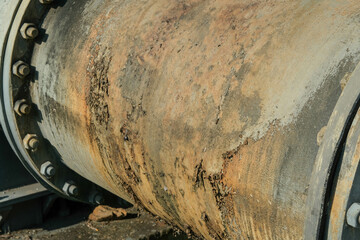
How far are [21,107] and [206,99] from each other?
981 mm

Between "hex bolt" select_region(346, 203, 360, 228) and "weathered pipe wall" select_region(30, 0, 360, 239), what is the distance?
4.6 inches

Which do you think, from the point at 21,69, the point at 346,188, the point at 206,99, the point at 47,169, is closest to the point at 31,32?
the point at 21,69

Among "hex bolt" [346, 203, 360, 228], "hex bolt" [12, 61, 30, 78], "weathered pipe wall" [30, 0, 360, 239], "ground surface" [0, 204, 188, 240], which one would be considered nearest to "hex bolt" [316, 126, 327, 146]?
"weathered pipe wall" [30, 0, 360, 239]

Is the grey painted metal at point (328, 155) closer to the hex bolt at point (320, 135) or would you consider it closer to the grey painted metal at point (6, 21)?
the hex bolt at point (320, 135)

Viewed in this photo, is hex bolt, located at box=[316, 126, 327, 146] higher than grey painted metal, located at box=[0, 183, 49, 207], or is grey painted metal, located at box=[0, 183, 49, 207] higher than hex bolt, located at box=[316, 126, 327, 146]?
hex bolt, located at box=[316, 126, 327, 146]

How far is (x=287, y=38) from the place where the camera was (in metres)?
1.27

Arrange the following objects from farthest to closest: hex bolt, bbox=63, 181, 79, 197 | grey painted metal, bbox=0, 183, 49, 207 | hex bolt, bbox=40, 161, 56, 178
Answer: grey painted metal, bbox=0, 183, 49, 207
hex bolt, bbox=63, 181, 79, 197
hex bolt, bbox=40, 161, 56, 178

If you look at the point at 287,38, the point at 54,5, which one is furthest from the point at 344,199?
the point at 54,5

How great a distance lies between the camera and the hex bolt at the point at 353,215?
103 centimetres

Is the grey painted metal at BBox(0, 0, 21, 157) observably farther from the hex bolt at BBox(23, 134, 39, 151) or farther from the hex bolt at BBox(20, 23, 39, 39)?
the hex bolt at BBox(23, 134, 39, 151)

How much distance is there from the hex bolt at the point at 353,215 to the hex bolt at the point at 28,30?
144 centimetres

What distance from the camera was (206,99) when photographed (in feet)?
4.53

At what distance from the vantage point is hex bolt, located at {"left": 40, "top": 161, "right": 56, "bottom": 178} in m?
2.23

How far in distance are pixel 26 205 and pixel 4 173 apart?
8.0 inches
